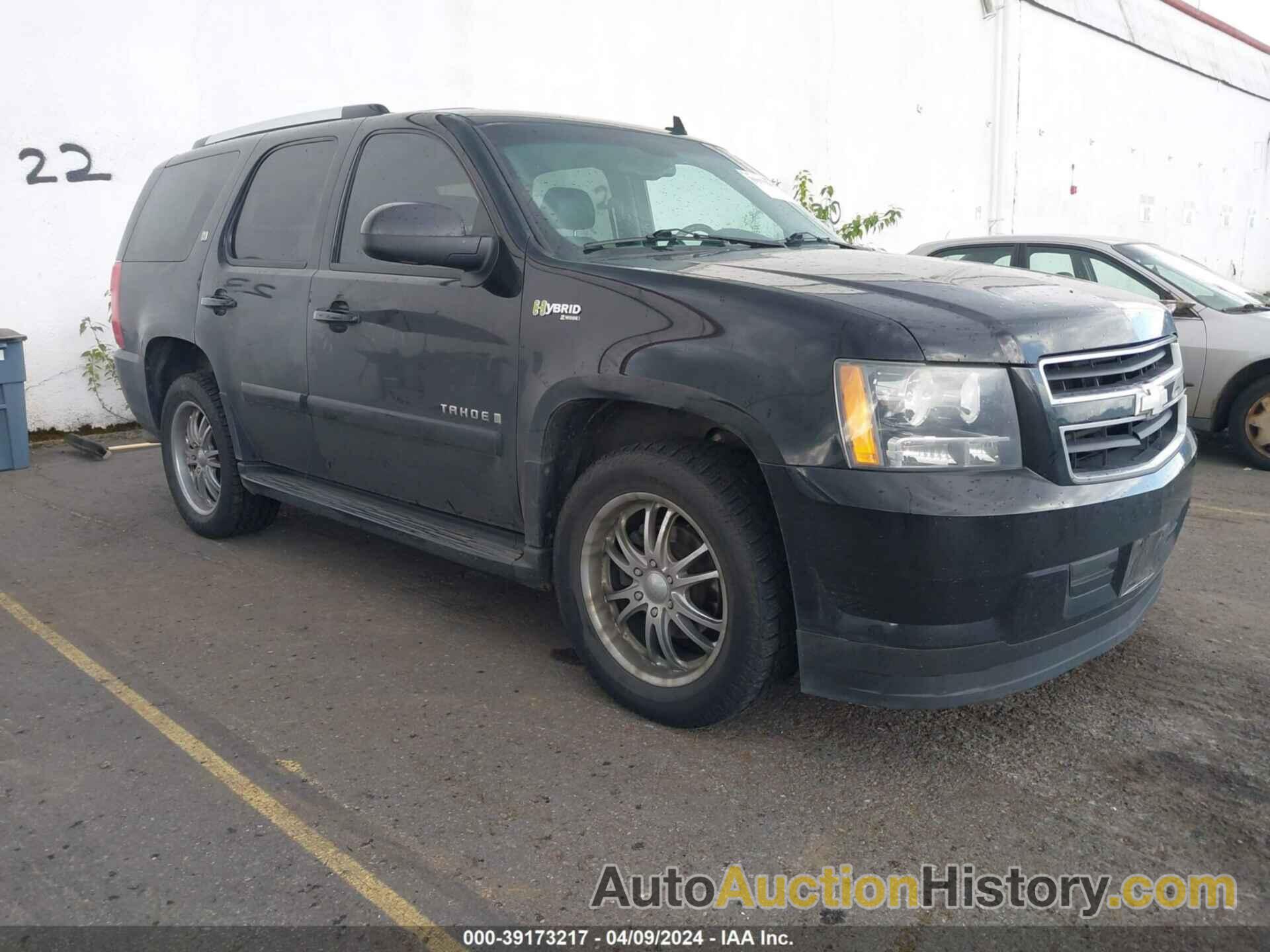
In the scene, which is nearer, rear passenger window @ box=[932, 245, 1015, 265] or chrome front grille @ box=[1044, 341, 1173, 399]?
chrome front grille @ box=[1044, 341, 1173, 399]

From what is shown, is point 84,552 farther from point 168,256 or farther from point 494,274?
point 494,274

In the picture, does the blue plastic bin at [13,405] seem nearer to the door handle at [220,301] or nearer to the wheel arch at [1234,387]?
the door handle at [220,301]

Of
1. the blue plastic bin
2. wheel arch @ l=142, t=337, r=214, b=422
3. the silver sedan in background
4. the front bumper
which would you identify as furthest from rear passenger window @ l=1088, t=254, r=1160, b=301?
the blue plastic bin

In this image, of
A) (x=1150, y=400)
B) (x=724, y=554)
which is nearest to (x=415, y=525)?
(x=724, y=554)

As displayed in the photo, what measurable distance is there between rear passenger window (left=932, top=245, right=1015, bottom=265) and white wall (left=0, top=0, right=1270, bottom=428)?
4446 mm

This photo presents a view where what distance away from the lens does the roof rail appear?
456 centimetres

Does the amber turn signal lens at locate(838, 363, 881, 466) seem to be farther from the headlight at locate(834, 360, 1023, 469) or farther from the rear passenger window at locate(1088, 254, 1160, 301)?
the rear passenger window at locate(1088, 254, 1160, 301)

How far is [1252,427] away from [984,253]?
2.20 m

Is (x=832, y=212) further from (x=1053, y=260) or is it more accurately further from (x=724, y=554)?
(x=724, y=554)

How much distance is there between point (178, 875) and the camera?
255 cm

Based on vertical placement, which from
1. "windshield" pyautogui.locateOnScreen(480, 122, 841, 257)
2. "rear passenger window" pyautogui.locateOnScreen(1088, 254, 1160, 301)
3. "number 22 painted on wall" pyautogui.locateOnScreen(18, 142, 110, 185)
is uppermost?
"number 22 painted on wall" pyautogui.locateOnScreen(18, 142, 110, 185)

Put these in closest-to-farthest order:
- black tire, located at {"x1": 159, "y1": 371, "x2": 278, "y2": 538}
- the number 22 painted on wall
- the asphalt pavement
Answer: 1. the asphalt pavement
2. black tire, located at {"x1": 159, "y1": 371, "x2": 278, "y2": 538}
3. the number 22 painted on wall

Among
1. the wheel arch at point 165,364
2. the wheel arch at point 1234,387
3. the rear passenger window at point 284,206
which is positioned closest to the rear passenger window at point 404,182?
the rear passenger window at point 284,206

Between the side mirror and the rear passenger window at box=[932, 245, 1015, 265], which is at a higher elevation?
the side mirror
